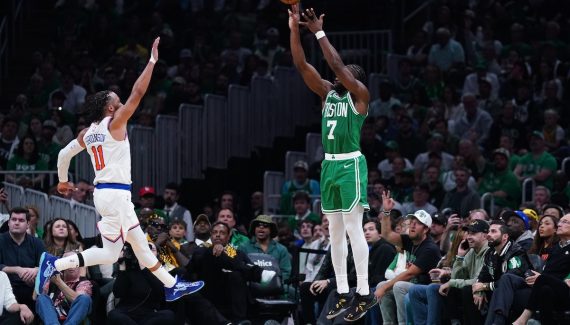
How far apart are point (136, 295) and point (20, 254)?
158cm

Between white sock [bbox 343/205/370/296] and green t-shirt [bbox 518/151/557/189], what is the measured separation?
636cm

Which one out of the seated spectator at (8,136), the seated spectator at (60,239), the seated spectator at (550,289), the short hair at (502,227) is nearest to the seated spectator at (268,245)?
the seated spectator at (60,239)

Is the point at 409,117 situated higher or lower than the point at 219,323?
higher

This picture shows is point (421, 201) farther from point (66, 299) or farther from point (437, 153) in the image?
Result: point (66, 299)

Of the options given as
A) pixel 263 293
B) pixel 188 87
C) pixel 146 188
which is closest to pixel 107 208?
pixel 263 293

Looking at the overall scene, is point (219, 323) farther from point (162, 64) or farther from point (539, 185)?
point (162, 64)

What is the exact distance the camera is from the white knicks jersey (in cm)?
1327

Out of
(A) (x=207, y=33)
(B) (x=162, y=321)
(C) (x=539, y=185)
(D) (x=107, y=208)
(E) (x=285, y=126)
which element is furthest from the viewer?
(A) (x=207, y=33)

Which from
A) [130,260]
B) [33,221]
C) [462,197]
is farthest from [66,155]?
[462,197]

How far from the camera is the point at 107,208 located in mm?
13305

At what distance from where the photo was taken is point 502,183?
18922 mm

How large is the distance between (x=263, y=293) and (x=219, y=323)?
87cm

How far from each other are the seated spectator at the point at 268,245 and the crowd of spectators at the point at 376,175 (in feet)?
0.08

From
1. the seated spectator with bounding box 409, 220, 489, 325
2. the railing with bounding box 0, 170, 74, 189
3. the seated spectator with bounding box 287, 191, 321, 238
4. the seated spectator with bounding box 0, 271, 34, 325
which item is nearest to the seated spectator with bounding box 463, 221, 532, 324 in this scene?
the seated spectator with bounding box 409, 220, 489, 325
